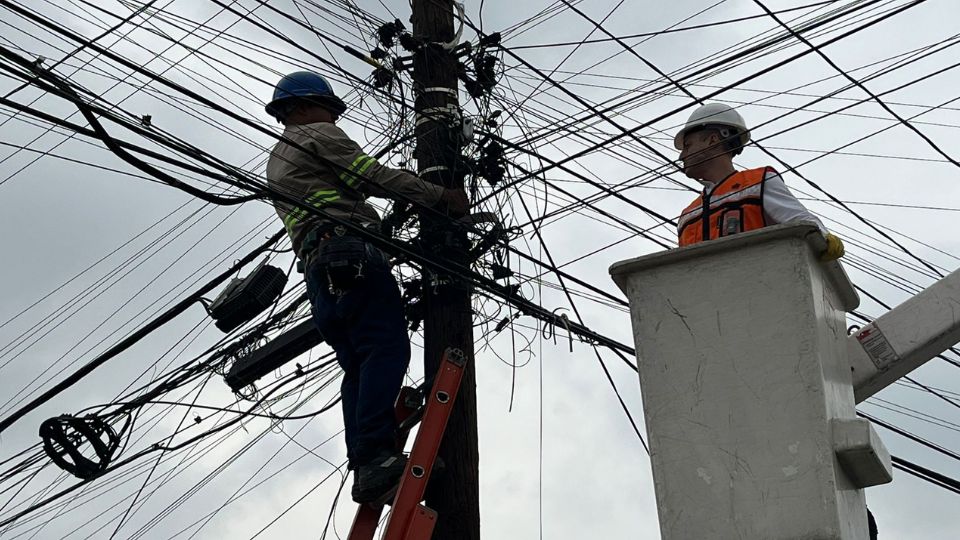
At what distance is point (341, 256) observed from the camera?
5.54m

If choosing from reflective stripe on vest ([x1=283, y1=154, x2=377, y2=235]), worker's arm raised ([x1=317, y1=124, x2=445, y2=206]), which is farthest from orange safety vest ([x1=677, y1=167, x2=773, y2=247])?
reflective stripe on vest ([x1=283, y1=154, x2=377, y2=235])

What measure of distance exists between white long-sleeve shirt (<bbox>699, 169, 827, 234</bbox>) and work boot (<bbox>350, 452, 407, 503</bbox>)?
1965 millimetres

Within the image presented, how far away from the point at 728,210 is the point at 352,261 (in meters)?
1.82

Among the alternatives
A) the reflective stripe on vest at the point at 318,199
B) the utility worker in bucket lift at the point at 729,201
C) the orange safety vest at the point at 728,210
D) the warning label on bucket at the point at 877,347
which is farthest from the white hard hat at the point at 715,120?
the reflective stripe on vest at the point at 318,199

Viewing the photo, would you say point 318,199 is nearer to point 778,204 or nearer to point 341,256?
point 341,256

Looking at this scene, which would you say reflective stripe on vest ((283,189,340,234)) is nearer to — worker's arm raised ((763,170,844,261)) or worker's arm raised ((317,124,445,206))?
worker's arm raised ((317,124,445,206))

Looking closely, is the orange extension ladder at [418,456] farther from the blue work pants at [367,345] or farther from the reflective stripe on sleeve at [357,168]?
the reflective stripe on sleeve at [357,168]

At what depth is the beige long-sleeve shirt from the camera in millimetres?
5867

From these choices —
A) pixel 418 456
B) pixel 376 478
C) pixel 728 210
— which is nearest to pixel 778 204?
pixel 728 210

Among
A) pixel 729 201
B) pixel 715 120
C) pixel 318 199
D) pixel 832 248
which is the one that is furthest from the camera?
pixel 318 199

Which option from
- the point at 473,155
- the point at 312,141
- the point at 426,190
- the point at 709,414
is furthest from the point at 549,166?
the point at 709,414

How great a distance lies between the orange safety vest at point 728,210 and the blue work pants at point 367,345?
1.56m

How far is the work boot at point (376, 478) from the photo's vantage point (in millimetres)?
5301

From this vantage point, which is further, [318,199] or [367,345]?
[318,199]
